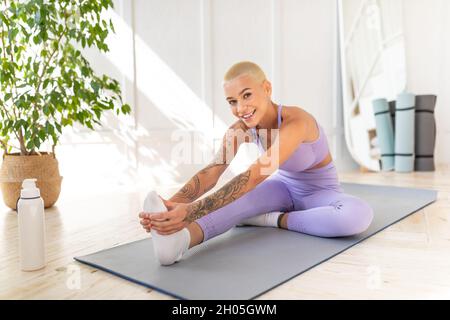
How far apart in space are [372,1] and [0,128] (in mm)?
3118

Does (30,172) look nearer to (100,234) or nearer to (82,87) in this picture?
(82,87)

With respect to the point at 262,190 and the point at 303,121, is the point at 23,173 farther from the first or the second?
the point at 303,121

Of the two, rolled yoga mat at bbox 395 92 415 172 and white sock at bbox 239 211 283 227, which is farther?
rolled yoga mat at bbox 395 92 415 172

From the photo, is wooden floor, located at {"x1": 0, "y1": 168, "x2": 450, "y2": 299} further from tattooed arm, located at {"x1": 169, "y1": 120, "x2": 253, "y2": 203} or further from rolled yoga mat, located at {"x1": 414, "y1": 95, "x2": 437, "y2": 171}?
rolled yoga mat, located at {"x1": 414, "y1": 95, "x2": 437, "y2": 171}

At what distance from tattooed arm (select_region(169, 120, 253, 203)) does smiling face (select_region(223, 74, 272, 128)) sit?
0.20 meters

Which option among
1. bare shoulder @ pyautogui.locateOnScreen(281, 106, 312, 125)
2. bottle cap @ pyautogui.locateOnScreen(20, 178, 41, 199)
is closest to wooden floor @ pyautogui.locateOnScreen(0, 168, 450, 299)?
bottle cap @ pyautogui.locateOnScreen(20, 178, 41, 199)

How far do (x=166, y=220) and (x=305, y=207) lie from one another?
77cm

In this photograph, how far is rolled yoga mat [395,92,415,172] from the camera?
3631 mm

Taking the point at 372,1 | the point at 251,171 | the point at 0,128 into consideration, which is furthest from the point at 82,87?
the point at 372,1

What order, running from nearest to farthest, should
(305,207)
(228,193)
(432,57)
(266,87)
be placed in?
(228,193), (266,87), (305,207), (432,57)

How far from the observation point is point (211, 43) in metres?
3.52

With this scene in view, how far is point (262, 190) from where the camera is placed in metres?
1.90

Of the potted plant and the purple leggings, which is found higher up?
the potted plant

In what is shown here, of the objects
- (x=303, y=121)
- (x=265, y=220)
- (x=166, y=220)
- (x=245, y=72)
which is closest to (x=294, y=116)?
(x=303, y=121)
